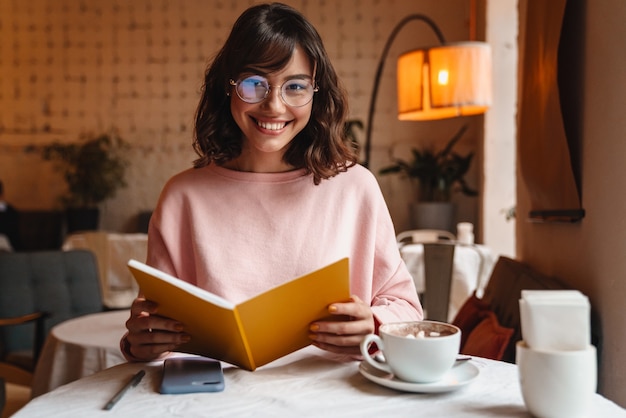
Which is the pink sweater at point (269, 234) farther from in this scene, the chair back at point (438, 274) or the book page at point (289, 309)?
the chair back at point (438, 274)

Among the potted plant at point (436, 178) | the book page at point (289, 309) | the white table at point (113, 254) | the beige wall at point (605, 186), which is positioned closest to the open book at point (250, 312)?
the book page at point (289, 309)

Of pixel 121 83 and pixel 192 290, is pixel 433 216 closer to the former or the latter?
pixel 121 83

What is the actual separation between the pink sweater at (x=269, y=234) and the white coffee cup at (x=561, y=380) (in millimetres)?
415

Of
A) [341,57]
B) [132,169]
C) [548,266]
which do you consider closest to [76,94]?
[132,169]

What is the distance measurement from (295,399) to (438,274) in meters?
2.06

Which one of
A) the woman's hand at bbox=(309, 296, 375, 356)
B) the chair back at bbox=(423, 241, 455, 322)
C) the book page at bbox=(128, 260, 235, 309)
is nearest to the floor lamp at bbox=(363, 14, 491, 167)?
the chair back at bbox=(423, 241, 455, 322)

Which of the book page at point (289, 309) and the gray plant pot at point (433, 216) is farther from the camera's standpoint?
the gray plant pot at point (433, 216)

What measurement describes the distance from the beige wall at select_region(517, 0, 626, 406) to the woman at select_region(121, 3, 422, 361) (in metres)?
0.58

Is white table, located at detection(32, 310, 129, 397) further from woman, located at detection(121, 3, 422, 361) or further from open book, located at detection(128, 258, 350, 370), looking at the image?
open book, located at detection(128, 258, 350, 370)

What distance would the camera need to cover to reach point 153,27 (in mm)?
6949

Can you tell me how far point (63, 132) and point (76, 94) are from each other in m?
0.43

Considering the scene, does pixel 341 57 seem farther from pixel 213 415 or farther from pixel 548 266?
pixel 213 415

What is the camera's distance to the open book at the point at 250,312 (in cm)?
89

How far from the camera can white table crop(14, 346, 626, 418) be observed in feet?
2.69
